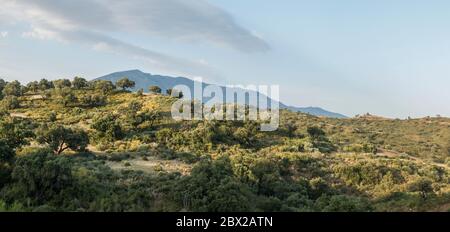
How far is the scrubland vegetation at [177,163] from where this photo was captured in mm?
18094

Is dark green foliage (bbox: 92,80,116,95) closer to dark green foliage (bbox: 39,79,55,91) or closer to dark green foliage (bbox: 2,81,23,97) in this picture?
dark green foliage (bbox: 39,79,55,91)

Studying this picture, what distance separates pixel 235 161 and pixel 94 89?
58.7 meters

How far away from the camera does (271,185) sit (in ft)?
93.5

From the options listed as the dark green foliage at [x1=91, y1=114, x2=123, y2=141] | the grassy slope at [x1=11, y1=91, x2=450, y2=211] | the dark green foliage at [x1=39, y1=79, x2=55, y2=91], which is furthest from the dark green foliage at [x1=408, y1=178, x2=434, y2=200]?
the dark green foliage at [x1=39, y1=79, x2=55, y2=91]

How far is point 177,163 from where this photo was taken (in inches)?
1516

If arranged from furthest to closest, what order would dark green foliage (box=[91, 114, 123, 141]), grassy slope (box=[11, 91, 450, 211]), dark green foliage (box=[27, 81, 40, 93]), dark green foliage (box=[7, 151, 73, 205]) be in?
dark green foliage (box=[27, 81, 40, 93])
dark green foliage (box=[91, 114, 123, 141])
grassy slope (box=[11, 91, 450, 211])
dark green foliage (box=[7, 151, 73, 205])

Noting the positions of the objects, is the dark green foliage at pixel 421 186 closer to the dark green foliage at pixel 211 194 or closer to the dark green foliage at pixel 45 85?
the dark green foliage at pixel 211 194

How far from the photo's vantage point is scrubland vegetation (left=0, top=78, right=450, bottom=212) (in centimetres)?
1809

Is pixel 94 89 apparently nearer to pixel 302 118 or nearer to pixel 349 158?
pixel 302 118

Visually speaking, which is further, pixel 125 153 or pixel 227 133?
pixel 227 133
